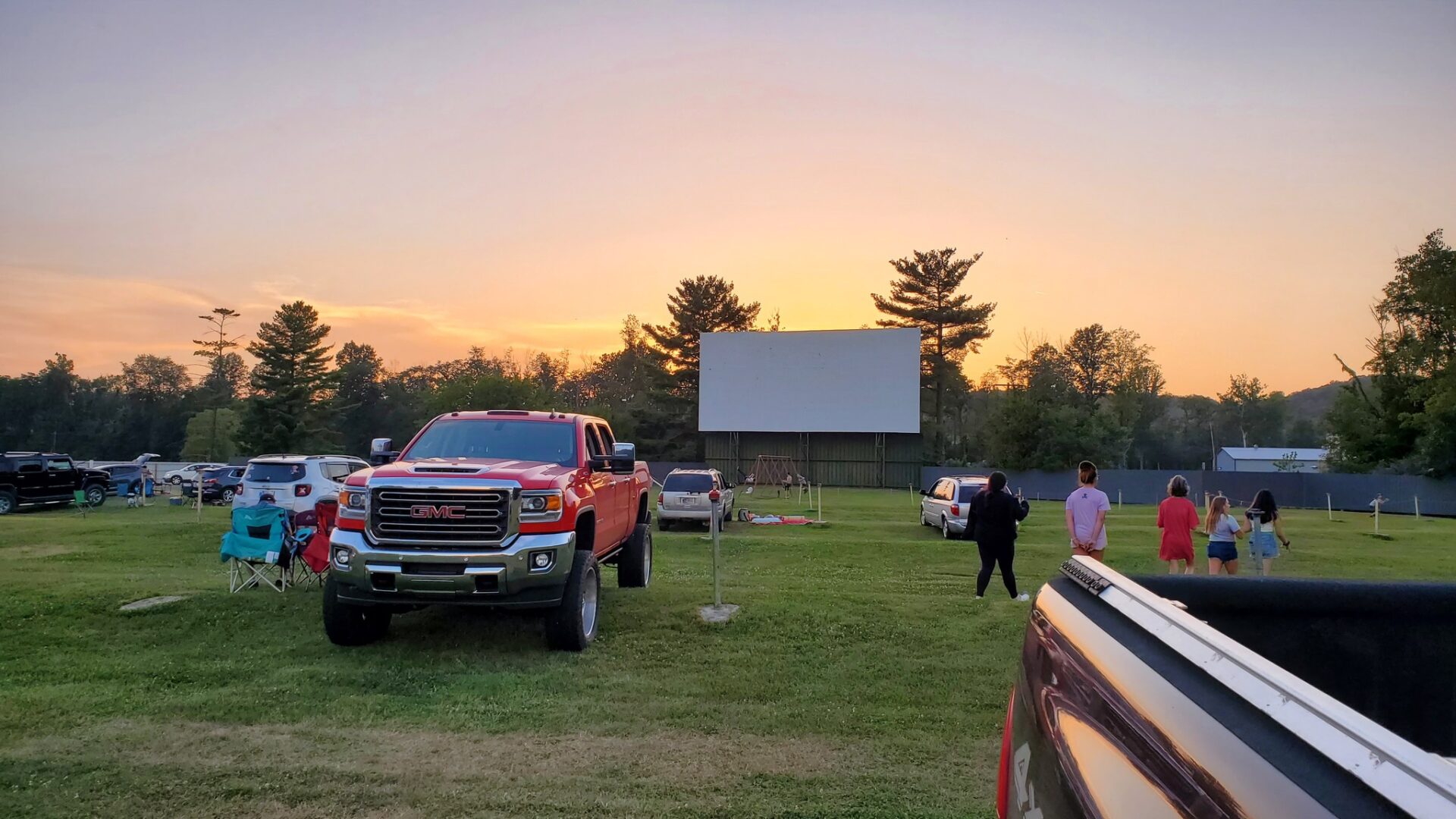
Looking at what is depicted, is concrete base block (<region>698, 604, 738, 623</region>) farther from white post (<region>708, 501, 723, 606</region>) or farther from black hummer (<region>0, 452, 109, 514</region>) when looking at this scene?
black hummer (<region>0, 452, 109, 514</region>)

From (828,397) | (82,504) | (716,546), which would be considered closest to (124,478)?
(82,504)

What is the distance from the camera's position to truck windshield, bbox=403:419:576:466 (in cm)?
901

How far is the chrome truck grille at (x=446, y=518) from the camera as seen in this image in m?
7.44

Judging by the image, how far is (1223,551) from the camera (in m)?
11.4

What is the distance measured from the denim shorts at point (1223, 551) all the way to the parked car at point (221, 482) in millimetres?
29286

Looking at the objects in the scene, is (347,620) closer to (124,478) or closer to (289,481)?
(289,481)

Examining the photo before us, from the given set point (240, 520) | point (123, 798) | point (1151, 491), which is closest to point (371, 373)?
point (1151, 491)

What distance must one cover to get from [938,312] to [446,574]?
64.2 m

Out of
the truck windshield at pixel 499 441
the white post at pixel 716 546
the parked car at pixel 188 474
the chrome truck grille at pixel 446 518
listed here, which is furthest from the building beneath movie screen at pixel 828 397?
the chrome truck grille at pixel 446 518

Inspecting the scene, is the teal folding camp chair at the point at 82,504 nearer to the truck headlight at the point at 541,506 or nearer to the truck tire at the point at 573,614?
the truck tire at the point at 573,614

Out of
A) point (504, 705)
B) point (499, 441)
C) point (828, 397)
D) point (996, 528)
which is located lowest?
point (504, 705)

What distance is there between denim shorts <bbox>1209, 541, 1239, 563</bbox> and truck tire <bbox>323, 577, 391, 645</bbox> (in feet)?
31.2

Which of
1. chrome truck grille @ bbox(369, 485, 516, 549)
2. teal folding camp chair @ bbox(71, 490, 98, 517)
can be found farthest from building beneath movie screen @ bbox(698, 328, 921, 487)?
chrome truck grille @ bbox(369, 485, 516, 549)

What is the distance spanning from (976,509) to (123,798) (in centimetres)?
860
